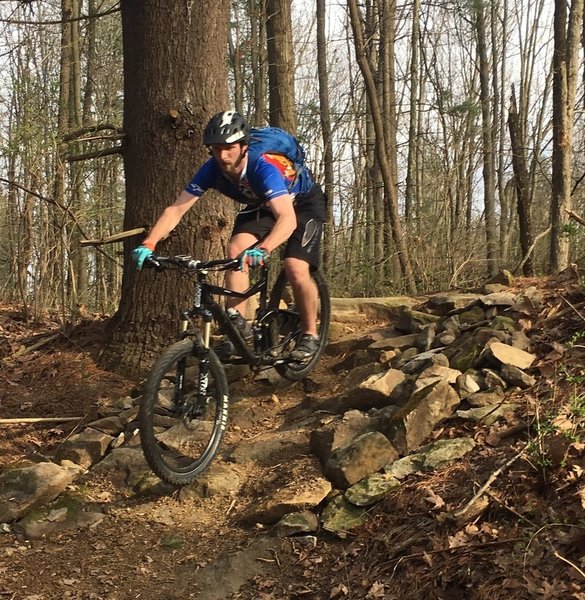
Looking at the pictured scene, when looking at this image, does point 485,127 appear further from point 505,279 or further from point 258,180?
point 258,180

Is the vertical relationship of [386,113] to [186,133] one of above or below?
above

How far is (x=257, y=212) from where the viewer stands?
4.33 metres

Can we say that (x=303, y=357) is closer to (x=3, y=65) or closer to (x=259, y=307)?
(x=259, y=307)

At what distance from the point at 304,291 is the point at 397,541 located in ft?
7.14

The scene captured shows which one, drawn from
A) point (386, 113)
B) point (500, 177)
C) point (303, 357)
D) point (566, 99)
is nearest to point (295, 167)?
point (303, 357)

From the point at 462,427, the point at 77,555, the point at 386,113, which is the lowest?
the point at 77,555

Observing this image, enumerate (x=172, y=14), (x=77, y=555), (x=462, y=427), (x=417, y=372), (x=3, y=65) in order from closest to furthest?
(x=77, y=555), (x=462, y=427), (x=417, y=372), (x=172, y=14), (x=3, y=65)

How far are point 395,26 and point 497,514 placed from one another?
13330 millimetres

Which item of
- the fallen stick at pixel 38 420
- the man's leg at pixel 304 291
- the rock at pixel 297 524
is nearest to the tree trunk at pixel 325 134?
the man's leg at pixel 304 291

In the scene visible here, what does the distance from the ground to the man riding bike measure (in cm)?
124

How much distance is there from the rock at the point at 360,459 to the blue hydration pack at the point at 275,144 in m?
1.96

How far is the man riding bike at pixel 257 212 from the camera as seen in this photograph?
3.66 m

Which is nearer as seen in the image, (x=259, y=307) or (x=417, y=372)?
(x=417, y=372)

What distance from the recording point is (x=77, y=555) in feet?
10.6
